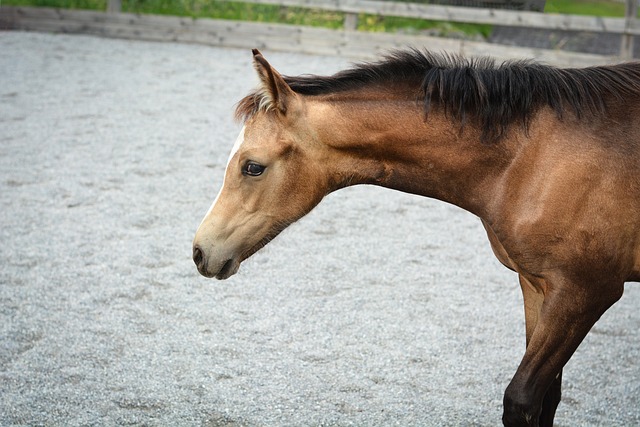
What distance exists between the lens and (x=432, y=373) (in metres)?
3.41

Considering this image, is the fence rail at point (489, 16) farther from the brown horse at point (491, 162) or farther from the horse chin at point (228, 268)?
the horse chin at point (228, 268)

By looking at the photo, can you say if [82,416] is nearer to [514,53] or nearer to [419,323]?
[419,323]

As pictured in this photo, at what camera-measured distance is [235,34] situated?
10836 mm

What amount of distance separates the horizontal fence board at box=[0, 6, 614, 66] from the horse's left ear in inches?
314

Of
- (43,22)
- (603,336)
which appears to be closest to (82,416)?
(603,336)

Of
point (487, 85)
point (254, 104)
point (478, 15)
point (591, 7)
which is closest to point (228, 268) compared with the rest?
point (254, 104)

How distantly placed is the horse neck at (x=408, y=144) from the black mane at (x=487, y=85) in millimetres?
49

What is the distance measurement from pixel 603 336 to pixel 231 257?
2.30 meters

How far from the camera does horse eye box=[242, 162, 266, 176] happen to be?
2.44 m

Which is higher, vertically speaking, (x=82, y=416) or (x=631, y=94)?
(x=631, y=94)

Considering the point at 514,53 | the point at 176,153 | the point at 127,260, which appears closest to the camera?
the point at 127,260

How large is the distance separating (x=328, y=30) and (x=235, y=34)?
4.54ft

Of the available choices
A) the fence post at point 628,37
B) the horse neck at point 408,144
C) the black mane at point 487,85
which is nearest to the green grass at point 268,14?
the fence post at point 628,37

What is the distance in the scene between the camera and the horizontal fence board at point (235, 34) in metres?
10.2
